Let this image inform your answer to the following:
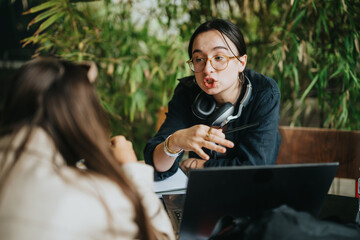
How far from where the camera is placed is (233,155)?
4.53ft

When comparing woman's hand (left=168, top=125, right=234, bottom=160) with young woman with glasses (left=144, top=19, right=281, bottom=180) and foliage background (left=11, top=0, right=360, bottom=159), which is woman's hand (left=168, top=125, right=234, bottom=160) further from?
foliage background (left=11, top=0, right=360, bottom=159)

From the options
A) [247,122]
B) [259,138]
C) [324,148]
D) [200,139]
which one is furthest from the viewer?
[324,148]

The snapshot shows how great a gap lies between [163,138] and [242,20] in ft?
4.58

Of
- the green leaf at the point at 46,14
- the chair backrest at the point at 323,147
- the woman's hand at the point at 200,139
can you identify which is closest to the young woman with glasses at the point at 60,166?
the woman's hand at the point at 200,139

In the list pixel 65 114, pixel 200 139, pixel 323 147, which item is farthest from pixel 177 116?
pixel 65 114

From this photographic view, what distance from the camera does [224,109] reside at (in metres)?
1.31

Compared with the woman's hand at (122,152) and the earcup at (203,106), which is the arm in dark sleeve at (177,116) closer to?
the earcup at (203,106)

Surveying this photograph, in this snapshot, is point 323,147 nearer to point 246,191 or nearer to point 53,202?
point 246,191

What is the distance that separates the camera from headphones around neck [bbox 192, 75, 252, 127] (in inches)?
51.8

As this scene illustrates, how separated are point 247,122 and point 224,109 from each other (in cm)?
15

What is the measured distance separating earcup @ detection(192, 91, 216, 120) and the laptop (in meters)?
0.66

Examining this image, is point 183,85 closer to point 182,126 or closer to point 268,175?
point 182,126

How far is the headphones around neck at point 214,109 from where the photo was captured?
1.31m

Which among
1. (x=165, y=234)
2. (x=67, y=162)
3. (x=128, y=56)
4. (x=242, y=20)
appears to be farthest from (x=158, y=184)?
(x=242, y=20)
